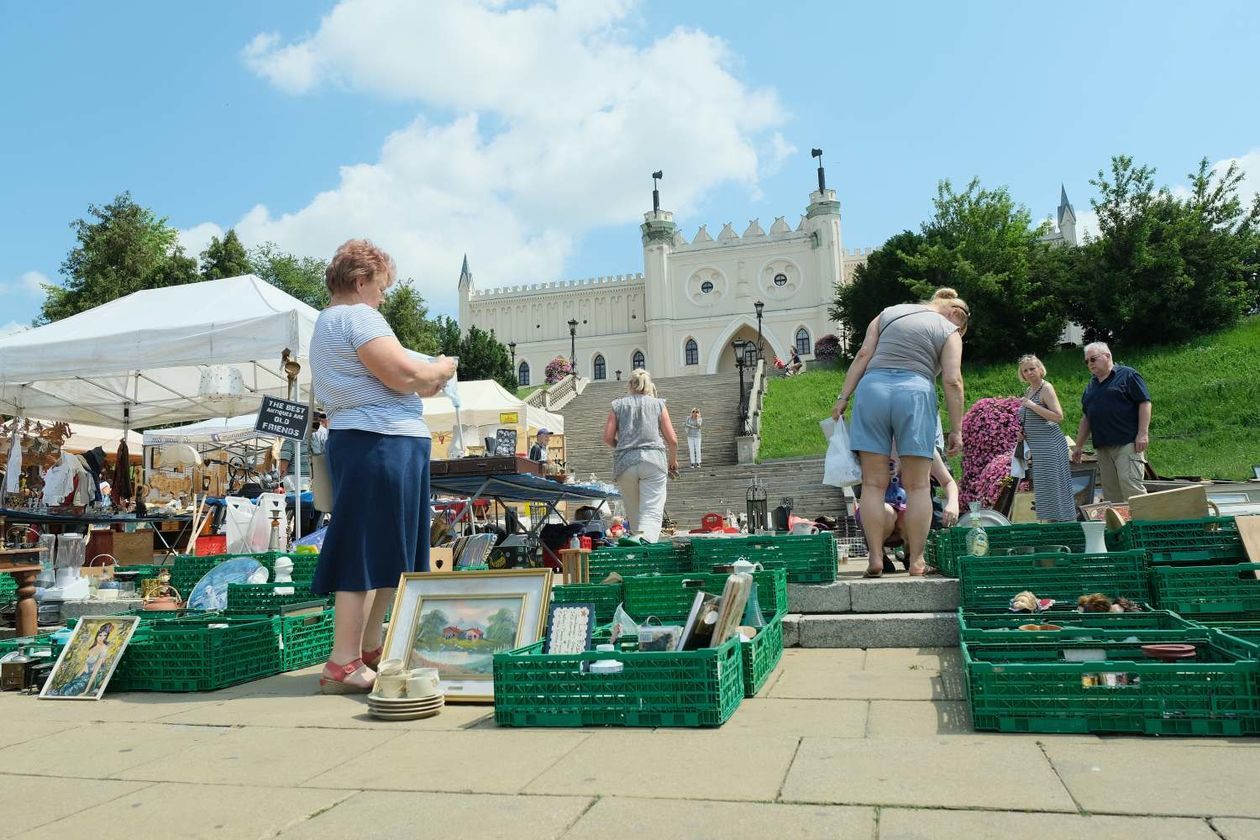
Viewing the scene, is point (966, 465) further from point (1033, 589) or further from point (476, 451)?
point (476, 451)

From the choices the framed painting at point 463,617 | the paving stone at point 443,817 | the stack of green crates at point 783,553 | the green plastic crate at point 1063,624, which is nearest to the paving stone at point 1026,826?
the paving stone at point 443,817

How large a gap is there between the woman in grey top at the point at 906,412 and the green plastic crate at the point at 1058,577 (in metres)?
0.67

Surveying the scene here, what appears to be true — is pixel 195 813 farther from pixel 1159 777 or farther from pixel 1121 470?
pixel 1121 470

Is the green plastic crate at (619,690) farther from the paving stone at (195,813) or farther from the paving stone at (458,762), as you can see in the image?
the paving stone at (195,813)

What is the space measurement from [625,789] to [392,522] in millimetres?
1975

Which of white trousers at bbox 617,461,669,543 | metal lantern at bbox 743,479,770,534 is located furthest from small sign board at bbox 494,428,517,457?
white trousers at bbox 617,461,669,543

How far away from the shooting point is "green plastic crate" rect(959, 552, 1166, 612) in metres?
4.21

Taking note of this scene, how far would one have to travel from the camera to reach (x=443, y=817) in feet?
6.82

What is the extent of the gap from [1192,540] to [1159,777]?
2596 mm

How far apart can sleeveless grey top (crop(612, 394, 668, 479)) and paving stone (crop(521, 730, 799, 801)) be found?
391 centimetres

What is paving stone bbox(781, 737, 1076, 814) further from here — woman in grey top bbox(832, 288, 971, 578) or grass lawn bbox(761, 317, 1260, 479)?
grass lawn bbox(761, 317, 1260, 479)

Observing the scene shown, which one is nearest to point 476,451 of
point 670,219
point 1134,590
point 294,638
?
point 294,638

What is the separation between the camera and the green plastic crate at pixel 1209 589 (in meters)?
3.93

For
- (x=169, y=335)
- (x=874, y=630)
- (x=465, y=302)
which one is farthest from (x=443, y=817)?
(x=465, y=302)
